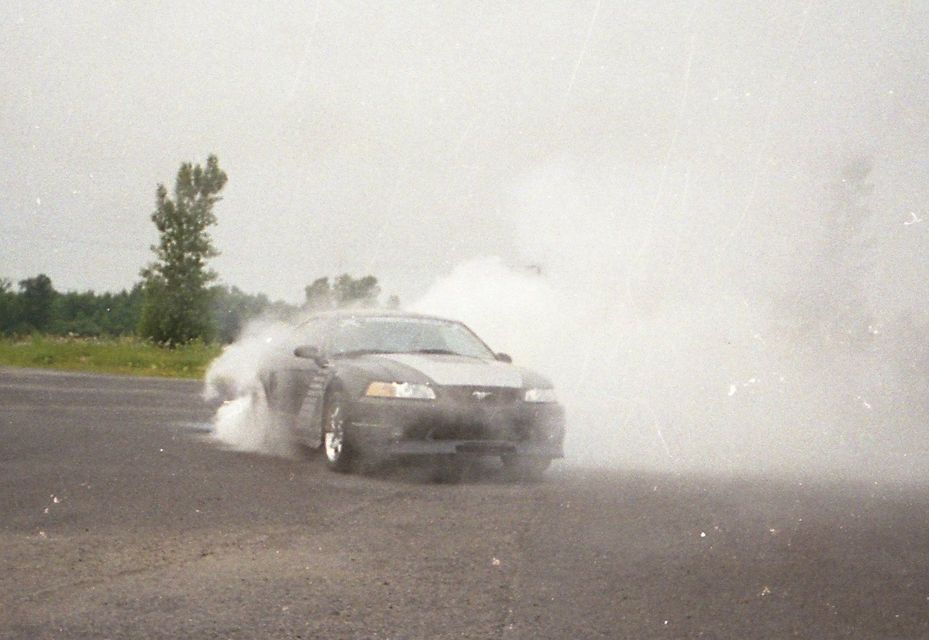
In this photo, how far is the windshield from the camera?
11445 mm

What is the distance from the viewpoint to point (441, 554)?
251 inches

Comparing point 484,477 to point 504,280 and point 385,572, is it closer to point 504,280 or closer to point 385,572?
point 385,572

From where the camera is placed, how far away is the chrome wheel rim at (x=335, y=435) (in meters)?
10.4

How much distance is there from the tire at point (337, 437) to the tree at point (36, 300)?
121 m

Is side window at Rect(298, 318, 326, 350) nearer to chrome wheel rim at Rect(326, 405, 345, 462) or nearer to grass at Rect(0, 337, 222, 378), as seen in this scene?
chrome wheel rim at Rect(326, 405, 345, 462)

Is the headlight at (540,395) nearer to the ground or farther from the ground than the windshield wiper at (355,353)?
nearer to the ground

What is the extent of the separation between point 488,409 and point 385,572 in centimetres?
443

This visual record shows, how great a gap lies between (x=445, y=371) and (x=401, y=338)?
1.43m

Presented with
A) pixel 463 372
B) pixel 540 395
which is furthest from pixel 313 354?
pixel 540 395

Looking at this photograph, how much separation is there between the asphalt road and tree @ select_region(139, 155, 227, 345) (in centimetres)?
5684

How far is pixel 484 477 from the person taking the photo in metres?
10.5

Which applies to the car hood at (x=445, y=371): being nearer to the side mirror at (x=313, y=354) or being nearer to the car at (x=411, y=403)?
the car at (x=411, y=403)

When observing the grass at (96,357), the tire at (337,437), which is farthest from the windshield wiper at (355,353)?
the grass at (96,357)

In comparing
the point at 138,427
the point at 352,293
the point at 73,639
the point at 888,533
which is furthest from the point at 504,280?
the point at 352,293
